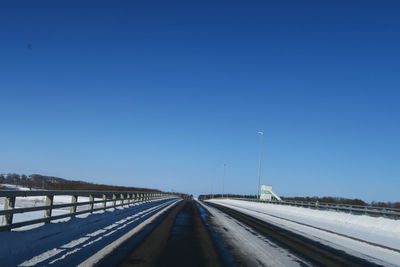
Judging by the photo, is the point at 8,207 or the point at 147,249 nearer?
the point at 8,207

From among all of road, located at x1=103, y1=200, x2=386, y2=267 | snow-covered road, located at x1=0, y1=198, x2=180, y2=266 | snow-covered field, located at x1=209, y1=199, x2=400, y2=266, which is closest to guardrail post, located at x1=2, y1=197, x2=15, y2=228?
snow-covered road, located at x1=0, y1=198, x2=180, y2=266

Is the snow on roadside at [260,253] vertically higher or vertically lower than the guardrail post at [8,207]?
lower

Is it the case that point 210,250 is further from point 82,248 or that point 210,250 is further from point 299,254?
point 82,248

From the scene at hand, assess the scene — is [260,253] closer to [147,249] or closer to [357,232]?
[147,249]

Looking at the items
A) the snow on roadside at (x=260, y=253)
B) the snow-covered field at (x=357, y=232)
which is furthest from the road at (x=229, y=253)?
the snow-covered field at (x=357, y=232)

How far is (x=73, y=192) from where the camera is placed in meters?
11.6

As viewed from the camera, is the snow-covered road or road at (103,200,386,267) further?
road at (103,200,386,267)

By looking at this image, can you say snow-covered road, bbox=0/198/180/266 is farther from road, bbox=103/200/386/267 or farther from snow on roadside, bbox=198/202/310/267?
snow on roadside, bbox=198/202/310/267

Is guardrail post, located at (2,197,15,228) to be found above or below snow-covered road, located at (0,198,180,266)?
above

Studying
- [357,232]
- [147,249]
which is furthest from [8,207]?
[357,232]

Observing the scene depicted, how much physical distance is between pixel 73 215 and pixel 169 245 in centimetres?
389

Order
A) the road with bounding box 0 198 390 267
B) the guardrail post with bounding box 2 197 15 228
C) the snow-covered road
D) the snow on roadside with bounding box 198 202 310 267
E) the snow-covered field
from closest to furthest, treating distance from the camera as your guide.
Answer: the snow-covered road, the road with bounding box 0 198 390 267, the guardrail post with bounding box 2 197 15 228, the snow on roadside with bounding box 198 202 310 267, the snow-covered field

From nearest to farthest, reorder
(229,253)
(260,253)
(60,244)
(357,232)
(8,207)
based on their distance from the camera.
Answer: (8,207) < (60,244) < (229,253) < (260,253) < (357,232)

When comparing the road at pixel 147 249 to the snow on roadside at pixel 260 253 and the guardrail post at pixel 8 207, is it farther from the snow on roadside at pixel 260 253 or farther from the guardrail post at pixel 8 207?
the guardrail post at pixel 8 207
